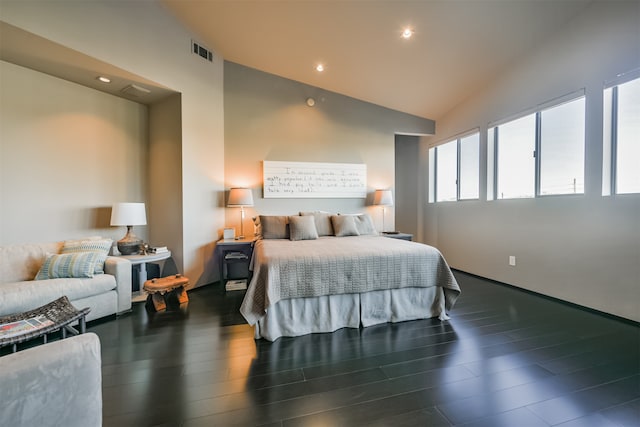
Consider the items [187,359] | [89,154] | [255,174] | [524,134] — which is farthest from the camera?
[255,174]

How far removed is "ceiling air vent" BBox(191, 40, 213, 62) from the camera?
3400 millimetres

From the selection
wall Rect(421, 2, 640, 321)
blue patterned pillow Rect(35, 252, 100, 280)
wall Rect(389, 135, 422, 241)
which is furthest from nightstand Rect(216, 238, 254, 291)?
wall Rect(421, 2, 640, 321)

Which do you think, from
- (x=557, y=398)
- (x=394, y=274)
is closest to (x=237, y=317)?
(x=394, y=274)

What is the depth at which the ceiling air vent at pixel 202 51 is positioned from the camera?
11.2 feet

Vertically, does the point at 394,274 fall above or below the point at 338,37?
below

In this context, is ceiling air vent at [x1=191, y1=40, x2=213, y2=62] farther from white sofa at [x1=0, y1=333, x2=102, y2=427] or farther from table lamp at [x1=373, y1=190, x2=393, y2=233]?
white sofa at [x1=0, y1=333, x2=102, y2=427]

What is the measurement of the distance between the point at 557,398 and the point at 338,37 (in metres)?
3.74

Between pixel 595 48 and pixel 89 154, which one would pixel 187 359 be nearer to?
pixel 89 154

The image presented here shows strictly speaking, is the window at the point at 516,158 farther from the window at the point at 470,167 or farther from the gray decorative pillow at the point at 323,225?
the gray decorative pillow at the point at 323,225

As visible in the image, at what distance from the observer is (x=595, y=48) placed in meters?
2.61

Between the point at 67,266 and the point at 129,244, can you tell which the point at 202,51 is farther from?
the point at 67,266

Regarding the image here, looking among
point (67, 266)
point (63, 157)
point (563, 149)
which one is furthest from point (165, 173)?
point (563, 149)

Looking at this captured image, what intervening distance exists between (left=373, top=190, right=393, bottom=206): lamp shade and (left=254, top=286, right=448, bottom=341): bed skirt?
6.43 ft

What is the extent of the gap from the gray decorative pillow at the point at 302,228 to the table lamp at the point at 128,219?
1780 millimetres
